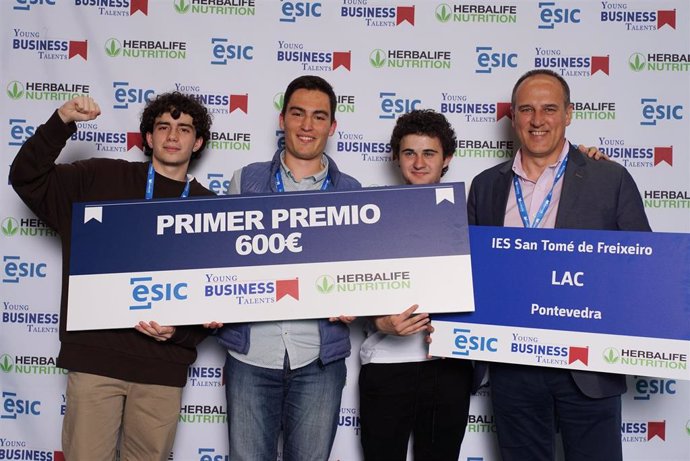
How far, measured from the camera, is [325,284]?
2014mm

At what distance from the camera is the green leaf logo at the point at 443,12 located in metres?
2.77

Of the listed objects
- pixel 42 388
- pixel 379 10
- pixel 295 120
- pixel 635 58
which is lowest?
pixel 42 388

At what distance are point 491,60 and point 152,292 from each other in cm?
181

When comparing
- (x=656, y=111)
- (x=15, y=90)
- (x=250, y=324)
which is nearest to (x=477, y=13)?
(x=656, y=111)

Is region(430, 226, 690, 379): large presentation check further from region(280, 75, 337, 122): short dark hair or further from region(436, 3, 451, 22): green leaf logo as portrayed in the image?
region(436, 3, 451, 22): green leaf logo

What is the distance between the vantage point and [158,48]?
2.75m

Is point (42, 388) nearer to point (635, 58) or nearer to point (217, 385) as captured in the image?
point (217, 385)

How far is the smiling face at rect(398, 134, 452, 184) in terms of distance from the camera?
2.23 meters

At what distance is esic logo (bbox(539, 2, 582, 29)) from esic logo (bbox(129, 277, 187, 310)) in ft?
6.55

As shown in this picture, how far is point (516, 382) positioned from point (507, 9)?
1.70 meters

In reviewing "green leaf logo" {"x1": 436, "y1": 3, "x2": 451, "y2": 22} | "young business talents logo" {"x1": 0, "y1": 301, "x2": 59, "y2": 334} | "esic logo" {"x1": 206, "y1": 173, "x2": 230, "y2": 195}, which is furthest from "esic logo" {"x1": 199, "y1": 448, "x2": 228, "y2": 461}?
"green leaf logo" {"x1": 436, "y1": 3, "x2": 451, "y2": 22}

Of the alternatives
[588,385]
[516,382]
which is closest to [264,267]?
[516,382]

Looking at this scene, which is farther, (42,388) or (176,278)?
(42,388)

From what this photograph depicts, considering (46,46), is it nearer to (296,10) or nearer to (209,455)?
(296,10)
